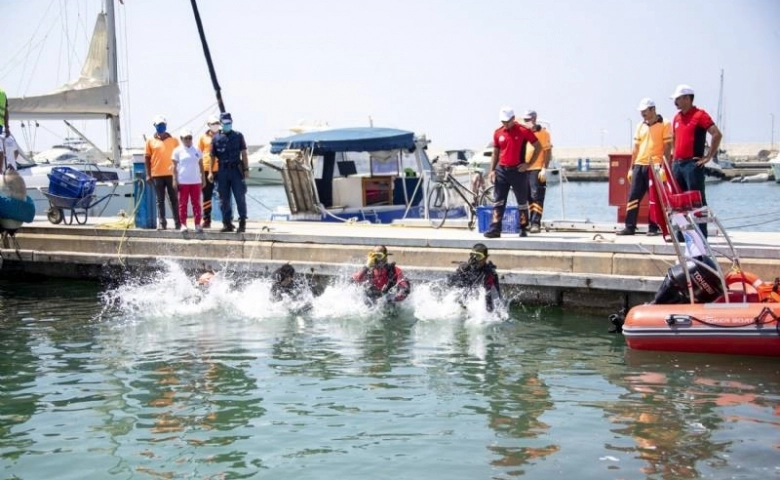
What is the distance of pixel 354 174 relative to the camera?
22266 millimetres

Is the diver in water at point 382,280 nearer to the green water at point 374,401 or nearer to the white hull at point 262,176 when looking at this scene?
the green water at point 374,401

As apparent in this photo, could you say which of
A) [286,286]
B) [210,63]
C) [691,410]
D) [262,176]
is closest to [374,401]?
[691,410]

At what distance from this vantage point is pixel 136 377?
10727 millimetres

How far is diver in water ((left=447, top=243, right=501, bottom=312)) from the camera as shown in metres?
12.8

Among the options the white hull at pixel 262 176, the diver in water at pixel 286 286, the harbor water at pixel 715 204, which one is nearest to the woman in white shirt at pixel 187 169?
the diver in water at pixel 286 286

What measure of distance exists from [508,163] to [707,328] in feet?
15.3

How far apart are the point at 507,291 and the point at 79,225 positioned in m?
8.94

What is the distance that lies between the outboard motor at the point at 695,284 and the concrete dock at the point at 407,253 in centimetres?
122

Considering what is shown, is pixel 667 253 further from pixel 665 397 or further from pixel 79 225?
pixel 79 225

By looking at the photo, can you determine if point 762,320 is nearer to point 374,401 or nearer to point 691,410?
point 691,410

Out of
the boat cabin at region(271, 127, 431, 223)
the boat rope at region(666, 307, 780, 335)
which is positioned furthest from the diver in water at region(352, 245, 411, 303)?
the boat cabin at region(271, 127, 431, 223)

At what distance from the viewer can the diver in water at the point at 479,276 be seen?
12758 millimetres

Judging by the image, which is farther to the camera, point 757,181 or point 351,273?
point 757,181

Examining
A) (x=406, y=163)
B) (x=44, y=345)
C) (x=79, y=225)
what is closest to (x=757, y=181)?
(x=406, y=163)
